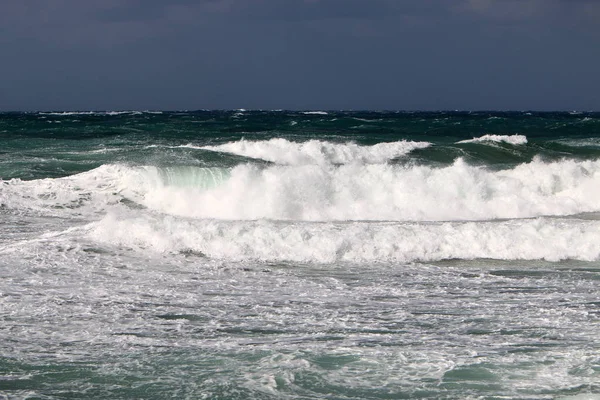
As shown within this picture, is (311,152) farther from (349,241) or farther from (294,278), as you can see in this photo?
(294,278)

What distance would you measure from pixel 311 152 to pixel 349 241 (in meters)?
10.2

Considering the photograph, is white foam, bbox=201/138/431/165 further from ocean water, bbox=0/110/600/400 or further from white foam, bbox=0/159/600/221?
white foam, bbox=0/159/600/221

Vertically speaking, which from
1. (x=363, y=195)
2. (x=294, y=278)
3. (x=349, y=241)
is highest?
(x=363, y=195)

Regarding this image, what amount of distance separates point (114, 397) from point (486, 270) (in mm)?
6357

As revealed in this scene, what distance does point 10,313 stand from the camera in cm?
795

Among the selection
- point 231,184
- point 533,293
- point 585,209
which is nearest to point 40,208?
point 231,184

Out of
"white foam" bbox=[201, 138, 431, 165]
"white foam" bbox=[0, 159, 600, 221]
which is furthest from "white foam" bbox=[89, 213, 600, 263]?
"white foam" bbox=[201, 138, 431, 165]

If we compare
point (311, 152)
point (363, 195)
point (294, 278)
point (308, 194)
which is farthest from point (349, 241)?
point (311, 152)

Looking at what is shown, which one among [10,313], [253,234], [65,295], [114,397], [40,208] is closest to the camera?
[114,397]

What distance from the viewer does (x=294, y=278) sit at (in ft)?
33.0

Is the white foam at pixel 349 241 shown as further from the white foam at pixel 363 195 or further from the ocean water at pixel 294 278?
the white foam at pixel 363 195

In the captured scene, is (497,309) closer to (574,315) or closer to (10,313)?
(574,315)

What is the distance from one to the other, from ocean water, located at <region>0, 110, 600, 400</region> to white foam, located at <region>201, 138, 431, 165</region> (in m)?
0.09

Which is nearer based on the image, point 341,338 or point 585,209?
point 341,338
